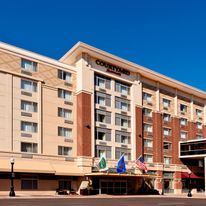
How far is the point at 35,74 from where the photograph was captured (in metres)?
52.5

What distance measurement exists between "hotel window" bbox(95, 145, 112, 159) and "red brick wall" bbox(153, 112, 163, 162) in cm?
1090

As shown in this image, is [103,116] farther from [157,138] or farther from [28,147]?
[28,147]

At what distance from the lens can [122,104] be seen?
62.5 metres

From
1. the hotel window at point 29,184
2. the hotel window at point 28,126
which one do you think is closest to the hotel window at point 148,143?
the hotel window at point 28,126

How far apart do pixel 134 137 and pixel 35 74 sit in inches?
779

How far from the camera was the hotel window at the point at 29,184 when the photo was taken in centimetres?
4858

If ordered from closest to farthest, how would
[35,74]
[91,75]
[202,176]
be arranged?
[35,74] → [91,75] → [202,176]

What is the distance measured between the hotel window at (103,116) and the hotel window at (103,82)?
404cm

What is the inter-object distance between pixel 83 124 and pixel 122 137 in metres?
8.85

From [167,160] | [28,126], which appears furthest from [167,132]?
[28,126]

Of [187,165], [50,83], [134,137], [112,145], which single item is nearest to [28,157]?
[50,83]


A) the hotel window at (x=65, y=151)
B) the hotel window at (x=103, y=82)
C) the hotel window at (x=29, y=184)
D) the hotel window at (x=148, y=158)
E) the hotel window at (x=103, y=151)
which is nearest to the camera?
the hotel window at (x=29, y=184)

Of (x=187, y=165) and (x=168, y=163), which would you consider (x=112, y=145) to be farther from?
(x=187, y=165)

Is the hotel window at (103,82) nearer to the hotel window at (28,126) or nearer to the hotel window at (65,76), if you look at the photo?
the hotel window at (65,76)
